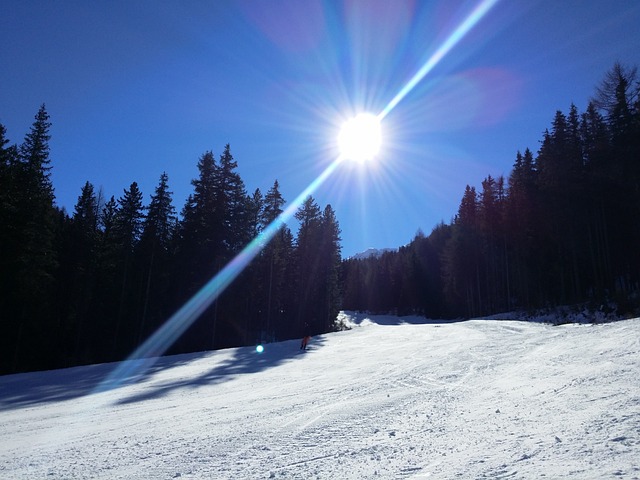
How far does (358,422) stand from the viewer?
6.86 metres

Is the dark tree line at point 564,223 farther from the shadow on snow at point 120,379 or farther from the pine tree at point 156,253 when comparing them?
the pine tree at point 156,253

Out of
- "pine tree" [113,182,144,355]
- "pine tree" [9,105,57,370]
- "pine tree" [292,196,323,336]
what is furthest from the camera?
"pine tree" [292,196,323,336]

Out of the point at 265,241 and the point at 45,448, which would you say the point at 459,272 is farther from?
the point at 45,448

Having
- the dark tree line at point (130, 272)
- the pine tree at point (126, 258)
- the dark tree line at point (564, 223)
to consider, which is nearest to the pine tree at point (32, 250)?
the dark tree line at point (130, 272)

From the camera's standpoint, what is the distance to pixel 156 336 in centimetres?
3412

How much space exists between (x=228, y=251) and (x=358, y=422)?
30499 millimetres

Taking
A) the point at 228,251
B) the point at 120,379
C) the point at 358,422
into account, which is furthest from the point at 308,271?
the point at 358,422

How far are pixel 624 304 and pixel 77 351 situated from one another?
129 ft

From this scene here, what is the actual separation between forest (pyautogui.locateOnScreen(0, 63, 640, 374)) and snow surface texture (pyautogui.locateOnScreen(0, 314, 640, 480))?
16532 mm

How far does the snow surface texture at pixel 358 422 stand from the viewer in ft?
15.2

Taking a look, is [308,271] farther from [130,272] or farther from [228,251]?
[130,272]

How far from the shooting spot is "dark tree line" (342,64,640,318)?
1136 inches

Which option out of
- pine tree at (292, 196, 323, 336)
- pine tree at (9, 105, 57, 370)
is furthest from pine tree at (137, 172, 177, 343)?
pine tree at (292, 196, 323, 336)

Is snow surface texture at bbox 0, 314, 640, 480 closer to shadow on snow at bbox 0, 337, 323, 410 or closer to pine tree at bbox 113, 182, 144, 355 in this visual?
shadow on snow at bbox 0, 337, 323, 410
